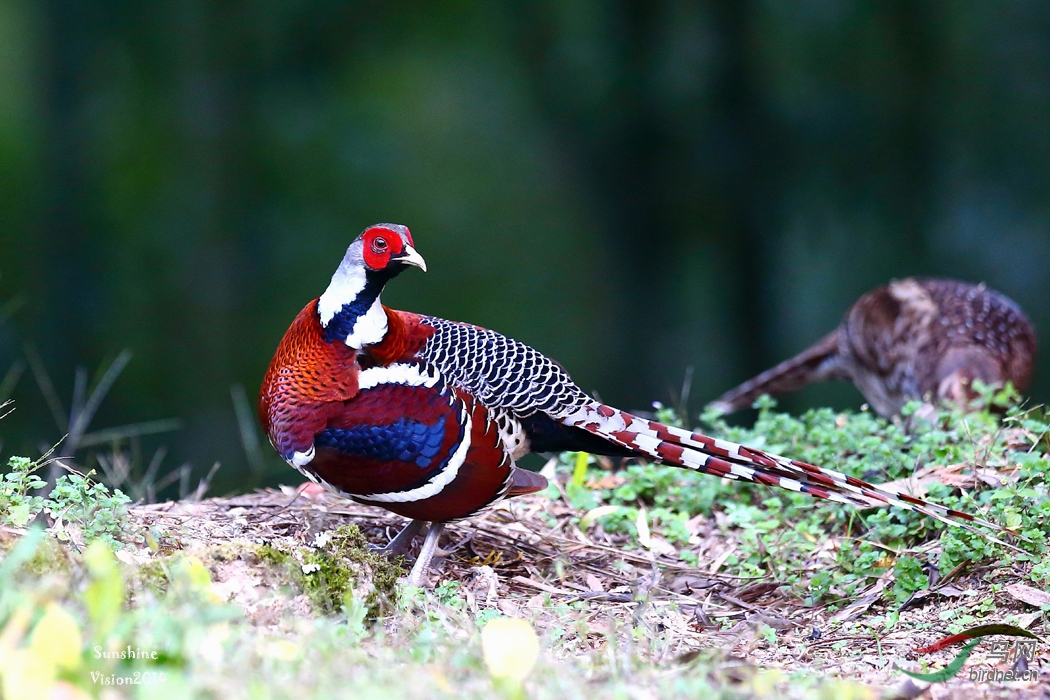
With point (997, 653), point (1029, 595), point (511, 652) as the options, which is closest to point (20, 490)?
point (511, 652)

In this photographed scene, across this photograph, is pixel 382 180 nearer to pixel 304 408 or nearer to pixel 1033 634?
pixel 304 408

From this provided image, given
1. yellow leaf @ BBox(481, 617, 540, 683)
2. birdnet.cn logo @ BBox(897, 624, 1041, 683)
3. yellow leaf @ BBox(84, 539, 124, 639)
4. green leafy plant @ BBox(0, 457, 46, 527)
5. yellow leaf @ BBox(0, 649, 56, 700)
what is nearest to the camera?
yellow leaf @ BBox(0, 649, 56, 700)

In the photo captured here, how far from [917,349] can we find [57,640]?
5.32 metres

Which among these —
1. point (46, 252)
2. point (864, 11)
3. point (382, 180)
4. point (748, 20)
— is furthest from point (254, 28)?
point (864, 11)

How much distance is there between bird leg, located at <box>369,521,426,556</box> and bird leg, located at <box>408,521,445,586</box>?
0.11m

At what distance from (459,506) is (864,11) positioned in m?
6.68

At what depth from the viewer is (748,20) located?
881 cm

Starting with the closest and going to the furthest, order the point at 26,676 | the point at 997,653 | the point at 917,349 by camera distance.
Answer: the point at 26,676 → the point at 997,653 → the point at 917,349

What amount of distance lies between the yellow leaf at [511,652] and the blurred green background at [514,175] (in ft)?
22.0

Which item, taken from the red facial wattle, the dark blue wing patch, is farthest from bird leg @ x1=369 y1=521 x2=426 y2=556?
the red facial wattle

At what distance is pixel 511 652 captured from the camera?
1866 millimetres

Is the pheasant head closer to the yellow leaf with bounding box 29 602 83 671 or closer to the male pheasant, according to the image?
the male pheasant

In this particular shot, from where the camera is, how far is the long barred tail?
3.29 m

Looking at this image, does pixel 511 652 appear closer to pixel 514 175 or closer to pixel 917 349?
pixel 917 349
